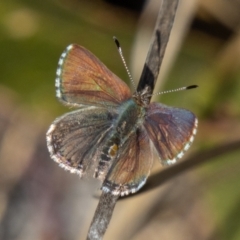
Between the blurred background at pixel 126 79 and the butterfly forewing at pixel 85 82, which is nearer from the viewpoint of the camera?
the butterfly forewing at pixel 85 82

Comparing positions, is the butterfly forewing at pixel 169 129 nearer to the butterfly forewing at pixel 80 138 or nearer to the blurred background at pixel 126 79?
the butterfly forewing at pixel 80 138

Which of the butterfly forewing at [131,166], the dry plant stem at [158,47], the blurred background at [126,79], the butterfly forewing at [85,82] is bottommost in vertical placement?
the blurred background at [126,79]

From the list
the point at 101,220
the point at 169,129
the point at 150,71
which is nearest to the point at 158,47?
the point at 150,71

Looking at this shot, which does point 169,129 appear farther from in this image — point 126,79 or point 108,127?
point 126,79

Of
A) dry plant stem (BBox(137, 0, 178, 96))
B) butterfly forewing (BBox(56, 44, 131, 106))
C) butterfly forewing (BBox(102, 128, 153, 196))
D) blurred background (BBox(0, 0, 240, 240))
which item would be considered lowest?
blurred background (BBox(0, 0, 240, 240))

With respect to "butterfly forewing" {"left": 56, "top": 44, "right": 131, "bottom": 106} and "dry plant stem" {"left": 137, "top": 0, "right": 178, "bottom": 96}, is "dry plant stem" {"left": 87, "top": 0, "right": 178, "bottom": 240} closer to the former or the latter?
"dry plant stem" {"left": 137, "top": 0, "right": 178, "bottom": 96}

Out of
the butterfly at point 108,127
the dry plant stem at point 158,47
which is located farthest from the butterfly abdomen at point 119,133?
the dry plant stem at point 158,47

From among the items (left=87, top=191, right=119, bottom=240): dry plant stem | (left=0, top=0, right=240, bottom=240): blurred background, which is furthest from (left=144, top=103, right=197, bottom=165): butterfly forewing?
(left=0, top=0, right=240, bottom=240): blurred background
